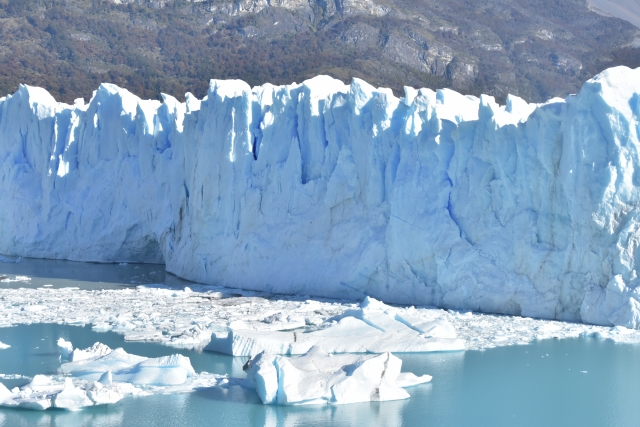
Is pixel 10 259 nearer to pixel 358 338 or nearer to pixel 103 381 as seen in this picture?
pixel 358 338

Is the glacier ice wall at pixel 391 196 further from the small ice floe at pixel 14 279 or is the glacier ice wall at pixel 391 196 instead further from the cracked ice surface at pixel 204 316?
the small ice floe at pixel 14 279

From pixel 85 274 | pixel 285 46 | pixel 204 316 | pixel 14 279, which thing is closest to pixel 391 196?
pixel 204 316

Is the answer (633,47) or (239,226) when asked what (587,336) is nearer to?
(239,226)

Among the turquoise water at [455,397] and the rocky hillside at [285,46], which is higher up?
the rocky hillside at [285,46]

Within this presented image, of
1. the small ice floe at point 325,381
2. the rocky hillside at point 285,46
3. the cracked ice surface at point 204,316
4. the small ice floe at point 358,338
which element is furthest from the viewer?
the rocky hillside at point 285,46

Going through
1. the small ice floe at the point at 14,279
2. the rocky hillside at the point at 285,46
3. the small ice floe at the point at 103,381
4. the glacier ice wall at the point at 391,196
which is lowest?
the small ice floe at the point at 103,381

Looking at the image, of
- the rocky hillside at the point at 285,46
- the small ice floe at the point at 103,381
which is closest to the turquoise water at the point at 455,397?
the small ice floe at the point at 103,381

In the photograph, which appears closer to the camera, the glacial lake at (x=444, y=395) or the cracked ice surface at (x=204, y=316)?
the glacial lake at (x=444, y=395)
